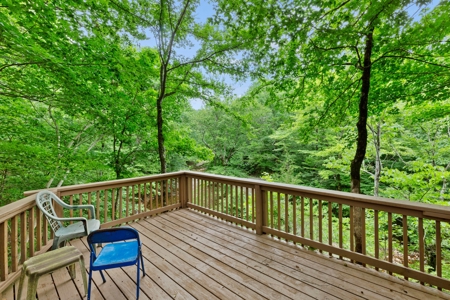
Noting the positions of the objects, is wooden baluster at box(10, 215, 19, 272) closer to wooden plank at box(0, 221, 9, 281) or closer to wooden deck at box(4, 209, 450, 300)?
wooden plank at box(0, 221, 9, 281)

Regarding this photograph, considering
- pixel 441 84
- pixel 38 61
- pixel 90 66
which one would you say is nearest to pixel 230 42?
pixel 90 66

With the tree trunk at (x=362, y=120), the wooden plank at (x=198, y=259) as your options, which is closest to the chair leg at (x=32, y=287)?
the wooden plank at (x=198, y=259)

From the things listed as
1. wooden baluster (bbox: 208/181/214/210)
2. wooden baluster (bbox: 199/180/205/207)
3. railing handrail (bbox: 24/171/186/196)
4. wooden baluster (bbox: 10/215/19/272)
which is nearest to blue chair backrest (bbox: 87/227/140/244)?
wooden baluster (bbox: 10/215/19/272)

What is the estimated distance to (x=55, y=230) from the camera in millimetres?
2338

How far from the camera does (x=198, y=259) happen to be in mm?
2445

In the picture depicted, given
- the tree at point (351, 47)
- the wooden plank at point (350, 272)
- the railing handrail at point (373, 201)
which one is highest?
the tree at point (351, 47)

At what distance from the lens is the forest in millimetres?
2926

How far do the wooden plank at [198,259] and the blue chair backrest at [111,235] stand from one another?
1056 mm

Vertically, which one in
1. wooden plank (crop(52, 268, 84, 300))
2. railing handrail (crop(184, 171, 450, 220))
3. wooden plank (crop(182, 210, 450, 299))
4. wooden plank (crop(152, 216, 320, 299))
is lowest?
wooden plank (crop(182, 210, 450, 299))

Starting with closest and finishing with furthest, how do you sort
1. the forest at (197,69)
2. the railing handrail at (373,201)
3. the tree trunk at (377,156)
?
1. the railing handrail at (373,201)
2. the forest at (197,69)
3. the tree trunk at (377,156)

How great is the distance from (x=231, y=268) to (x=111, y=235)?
141cm

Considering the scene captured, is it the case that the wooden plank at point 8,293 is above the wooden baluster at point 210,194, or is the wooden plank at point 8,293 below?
below

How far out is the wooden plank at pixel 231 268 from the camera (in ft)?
6.27

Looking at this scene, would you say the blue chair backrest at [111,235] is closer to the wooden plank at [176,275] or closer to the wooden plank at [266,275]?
the wooden plank at [176,275]
